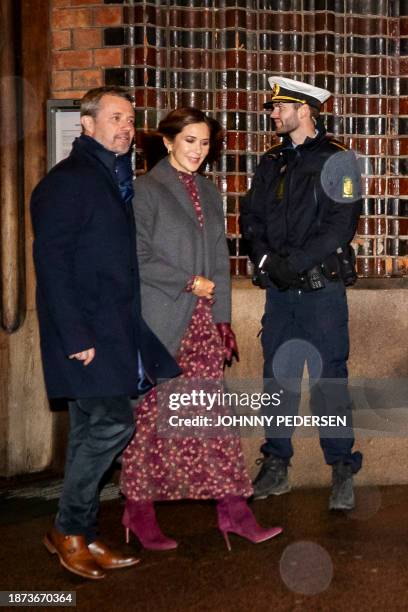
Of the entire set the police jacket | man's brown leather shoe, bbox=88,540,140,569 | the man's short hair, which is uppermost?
the man's short hair

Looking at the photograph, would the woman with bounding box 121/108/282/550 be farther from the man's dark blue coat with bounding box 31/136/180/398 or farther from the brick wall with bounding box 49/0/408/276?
the brick wall with bounding box 49/0/408/276

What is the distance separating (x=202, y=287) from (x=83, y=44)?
2.40m

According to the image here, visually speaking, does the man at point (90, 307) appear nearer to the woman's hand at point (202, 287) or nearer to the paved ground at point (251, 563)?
the paved ground at point (251, 563)

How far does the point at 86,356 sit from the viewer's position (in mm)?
4715

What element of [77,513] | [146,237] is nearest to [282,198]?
[146,237]

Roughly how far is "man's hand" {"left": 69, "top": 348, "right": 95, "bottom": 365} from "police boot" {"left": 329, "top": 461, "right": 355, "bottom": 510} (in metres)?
1.94

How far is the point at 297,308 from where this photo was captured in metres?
6.15

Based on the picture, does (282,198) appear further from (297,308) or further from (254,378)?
(254,378)

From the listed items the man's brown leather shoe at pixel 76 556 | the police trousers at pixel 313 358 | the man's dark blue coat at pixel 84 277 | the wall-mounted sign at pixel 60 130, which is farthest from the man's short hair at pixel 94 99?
the wall-mounted sign at pixel 60 130

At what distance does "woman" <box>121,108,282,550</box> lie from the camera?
17.6 ft

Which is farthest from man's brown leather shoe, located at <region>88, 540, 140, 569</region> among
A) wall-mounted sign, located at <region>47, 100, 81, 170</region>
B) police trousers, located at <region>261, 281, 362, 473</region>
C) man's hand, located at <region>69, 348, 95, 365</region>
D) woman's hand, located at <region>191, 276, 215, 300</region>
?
wall-mounted sign, located at <region>47, 100, 81, 170</region>

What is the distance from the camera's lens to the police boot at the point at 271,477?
6312 mm

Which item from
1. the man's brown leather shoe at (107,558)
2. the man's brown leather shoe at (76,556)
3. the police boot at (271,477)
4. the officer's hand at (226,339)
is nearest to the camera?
Answer: the man's brown leather shoe at (76,556)

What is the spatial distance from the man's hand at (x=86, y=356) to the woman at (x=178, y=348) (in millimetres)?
639
